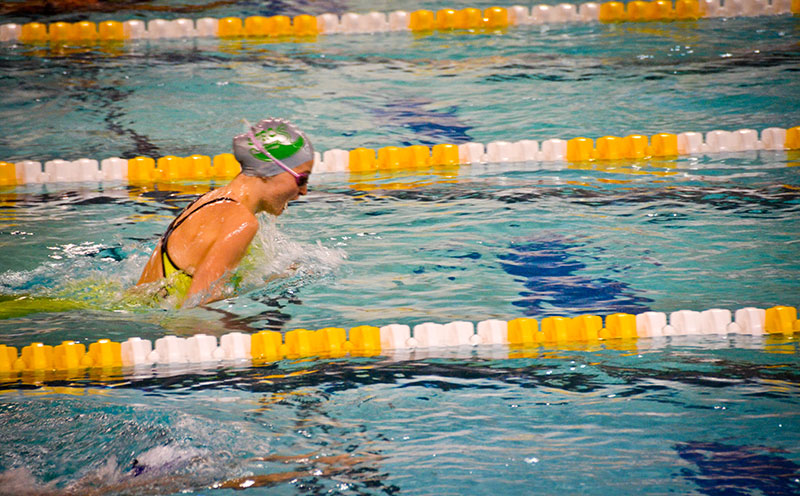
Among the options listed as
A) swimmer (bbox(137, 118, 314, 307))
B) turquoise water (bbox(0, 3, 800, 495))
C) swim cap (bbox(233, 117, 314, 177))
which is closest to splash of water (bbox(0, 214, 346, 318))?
turquoise water (bbox(0, 3, 800, 495))

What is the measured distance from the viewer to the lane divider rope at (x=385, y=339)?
3295 mm

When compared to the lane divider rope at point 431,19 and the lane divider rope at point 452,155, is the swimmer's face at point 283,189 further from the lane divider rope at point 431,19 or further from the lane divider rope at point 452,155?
the lane divider rope at point 431,19

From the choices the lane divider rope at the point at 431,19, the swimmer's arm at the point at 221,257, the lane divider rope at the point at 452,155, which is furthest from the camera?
the lane divider rope at the point at 431,19

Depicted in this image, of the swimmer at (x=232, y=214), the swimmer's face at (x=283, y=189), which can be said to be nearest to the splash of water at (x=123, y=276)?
the swimmer at (x=232, y=214)

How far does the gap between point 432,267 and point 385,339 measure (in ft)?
3.10

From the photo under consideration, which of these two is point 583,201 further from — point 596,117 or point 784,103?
point 784,103

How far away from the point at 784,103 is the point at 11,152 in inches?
235

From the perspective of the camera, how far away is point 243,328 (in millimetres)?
3486

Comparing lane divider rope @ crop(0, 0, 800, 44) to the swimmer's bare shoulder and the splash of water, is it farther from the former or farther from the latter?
the swimmer's bare shoulder

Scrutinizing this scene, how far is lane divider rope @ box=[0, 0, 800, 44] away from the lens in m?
9.16

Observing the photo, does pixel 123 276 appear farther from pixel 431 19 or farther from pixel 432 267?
pixel 431 19

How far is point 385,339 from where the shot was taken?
11.2ft

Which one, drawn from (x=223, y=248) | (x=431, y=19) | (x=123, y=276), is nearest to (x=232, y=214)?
(x=223, y=248)

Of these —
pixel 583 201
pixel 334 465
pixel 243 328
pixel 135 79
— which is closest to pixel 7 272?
pixel 243 328
